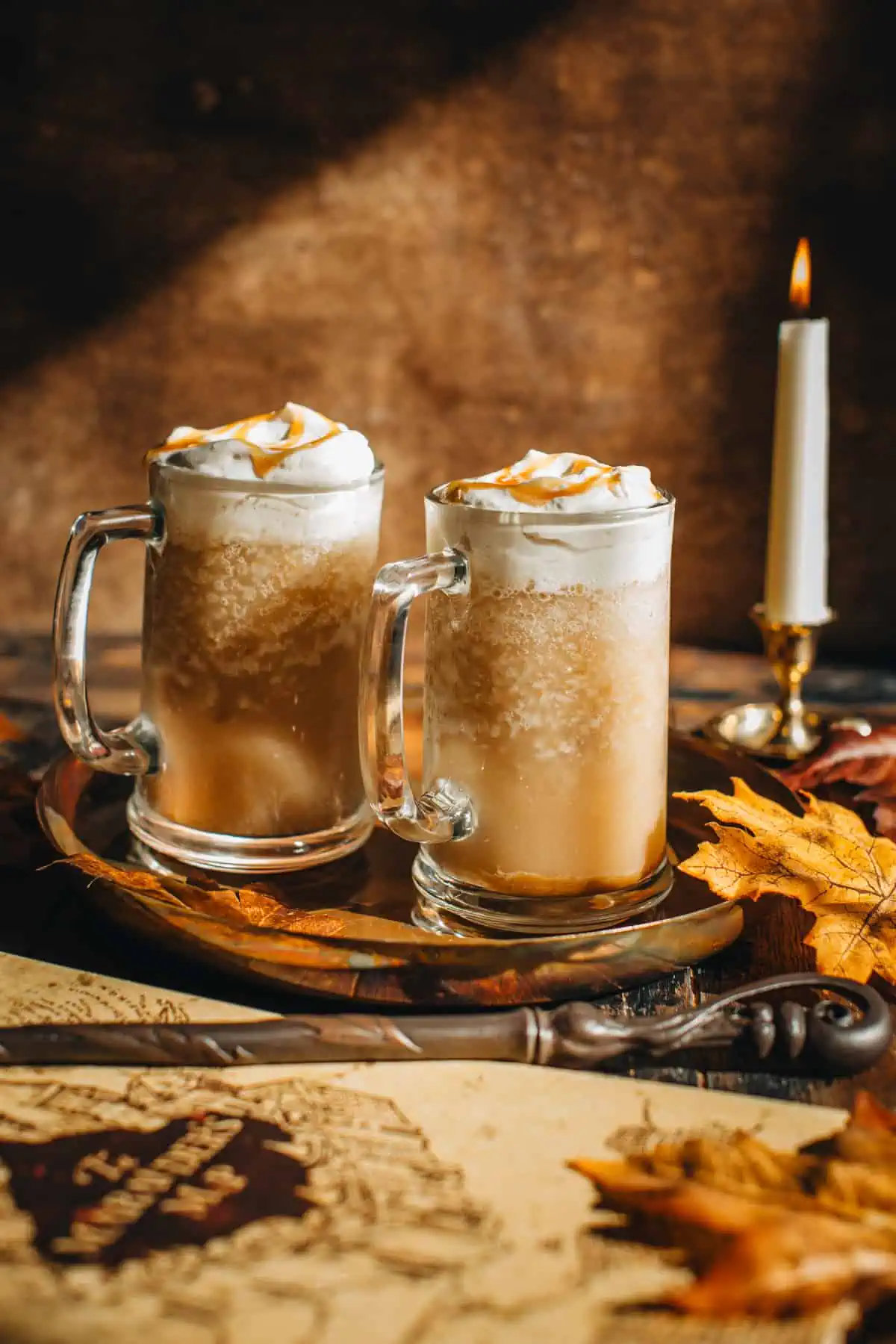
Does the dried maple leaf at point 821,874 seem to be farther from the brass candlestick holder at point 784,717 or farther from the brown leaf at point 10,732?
the brown leaf at point 10,732

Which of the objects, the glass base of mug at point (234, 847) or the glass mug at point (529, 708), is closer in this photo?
the glass mug at point (529, 708)

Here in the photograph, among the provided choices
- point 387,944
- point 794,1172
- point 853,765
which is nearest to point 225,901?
point 387,944

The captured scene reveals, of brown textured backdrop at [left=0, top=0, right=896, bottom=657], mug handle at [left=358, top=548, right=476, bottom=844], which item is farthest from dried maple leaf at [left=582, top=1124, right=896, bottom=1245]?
brown textured backdrop at [left=0, top=0, right=896, bottom=657]

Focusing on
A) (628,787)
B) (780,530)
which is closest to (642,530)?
(628,787)

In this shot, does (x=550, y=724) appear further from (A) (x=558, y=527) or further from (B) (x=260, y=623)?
(B) (x=260, y=623)

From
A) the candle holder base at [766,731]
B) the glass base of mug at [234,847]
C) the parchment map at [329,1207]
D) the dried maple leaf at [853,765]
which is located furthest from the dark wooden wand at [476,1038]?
the candle holder base at [766,731]

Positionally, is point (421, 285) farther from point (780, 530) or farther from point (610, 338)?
point (780, 530)
